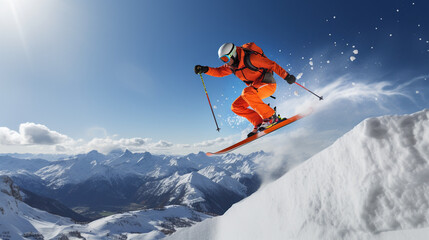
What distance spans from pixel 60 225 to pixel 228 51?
20911 cm

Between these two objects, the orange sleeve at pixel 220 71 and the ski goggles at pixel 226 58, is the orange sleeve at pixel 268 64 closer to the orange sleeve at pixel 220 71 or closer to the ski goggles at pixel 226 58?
the ski goggles at pixel 226 58

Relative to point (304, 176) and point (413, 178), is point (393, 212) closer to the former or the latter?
point (413, 178)

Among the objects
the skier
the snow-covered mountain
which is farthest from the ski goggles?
the snow-covered mountain

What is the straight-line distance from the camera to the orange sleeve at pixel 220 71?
31.8ft

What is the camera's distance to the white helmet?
8.55 meters

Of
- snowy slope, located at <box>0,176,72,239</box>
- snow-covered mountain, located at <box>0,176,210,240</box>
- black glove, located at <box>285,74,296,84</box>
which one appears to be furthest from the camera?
snow-covered mountain, located at <box>0,176,210,240</box>

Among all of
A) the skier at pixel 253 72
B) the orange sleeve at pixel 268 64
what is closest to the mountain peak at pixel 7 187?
the skier at pixel 253 72

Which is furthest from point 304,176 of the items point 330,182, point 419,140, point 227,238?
point 227,238

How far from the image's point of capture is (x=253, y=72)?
9008 millimetres

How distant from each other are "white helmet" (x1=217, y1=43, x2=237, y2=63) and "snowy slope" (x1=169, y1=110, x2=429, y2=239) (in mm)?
5001

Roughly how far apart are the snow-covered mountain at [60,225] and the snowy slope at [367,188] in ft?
433

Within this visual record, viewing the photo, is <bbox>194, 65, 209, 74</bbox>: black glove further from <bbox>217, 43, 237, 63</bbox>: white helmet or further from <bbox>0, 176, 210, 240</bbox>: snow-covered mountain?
<bbox>0, 176, 210, 240</bbox>: snow-covered mountain

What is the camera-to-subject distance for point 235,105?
403 inches

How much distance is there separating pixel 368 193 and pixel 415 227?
66cm
